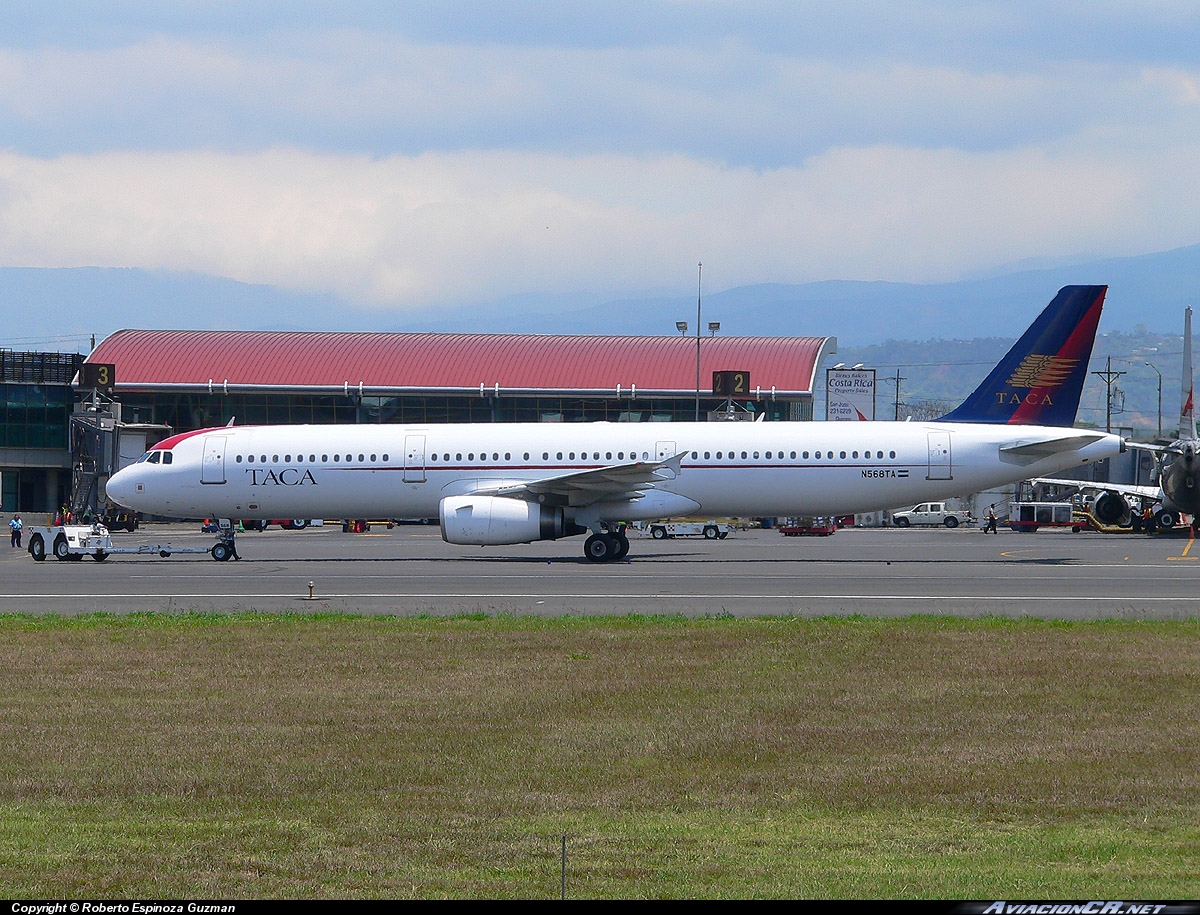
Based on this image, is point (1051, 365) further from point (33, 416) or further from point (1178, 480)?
point (33, 416)

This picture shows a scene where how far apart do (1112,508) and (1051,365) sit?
26498mm

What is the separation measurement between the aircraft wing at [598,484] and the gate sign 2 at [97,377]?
49.6 meters

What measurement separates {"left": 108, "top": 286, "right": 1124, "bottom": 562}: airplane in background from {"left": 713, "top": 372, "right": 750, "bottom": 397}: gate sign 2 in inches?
1642

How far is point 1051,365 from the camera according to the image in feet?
125

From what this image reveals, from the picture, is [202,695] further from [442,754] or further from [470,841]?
[470,841]

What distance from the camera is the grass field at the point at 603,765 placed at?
7.53 meters

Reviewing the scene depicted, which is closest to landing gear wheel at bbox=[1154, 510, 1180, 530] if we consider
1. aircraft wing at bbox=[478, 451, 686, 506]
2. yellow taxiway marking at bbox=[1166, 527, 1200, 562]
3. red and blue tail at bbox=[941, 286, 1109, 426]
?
yellow taxiway marking at bbox=[1166, 527, 1200, 562]

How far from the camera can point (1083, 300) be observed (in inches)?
1505

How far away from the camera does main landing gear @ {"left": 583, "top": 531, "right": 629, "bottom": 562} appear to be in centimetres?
3628

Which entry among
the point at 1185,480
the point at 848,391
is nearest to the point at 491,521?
the point at 1185,480

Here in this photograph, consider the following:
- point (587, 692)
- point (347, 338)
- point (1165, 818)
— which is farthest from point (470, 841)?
point (347, 338)

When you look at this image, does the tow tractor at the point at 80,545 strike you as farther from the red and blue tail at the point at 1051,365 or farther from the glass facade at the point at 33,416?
the glass facade at the point at 33,416

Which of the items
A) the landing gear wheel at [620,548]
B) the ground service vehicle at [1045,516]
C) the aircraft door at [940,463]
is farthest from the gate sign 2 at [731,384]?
the landing gear wheel at [620,548]

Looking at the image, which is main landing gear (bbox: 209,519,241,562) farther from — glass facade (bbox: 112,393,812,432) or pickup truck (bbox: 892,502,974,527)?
pickup truck (bbox: 892,502,974,527)
